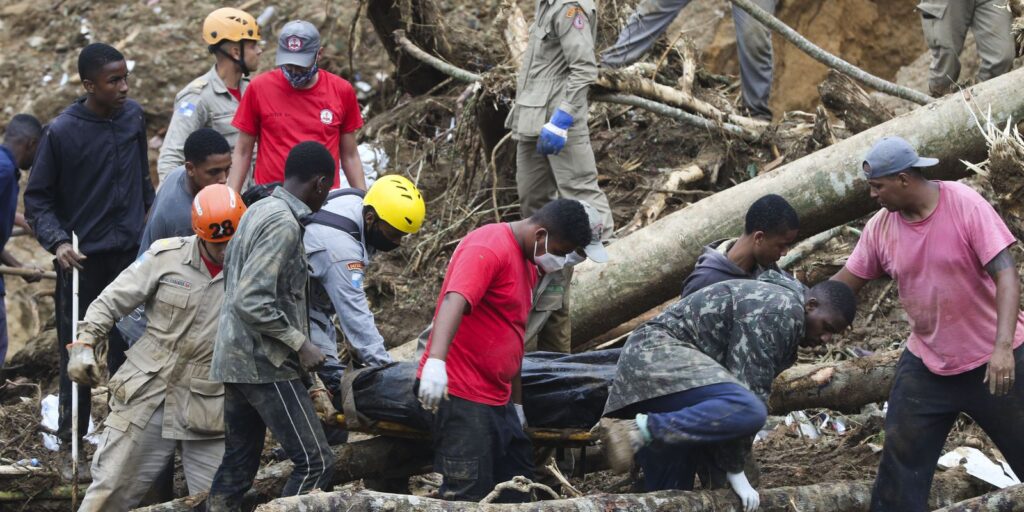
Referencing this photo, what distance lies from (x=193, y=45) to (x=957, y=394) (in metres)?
8.08

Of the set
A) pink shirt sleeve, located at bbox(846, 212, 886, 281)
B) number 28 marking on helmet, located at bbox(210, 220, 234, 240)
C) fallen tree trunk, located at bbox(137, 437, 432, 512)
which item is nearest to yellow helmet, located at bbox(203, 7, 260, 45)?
number 28 marking on helmet, located at bbox(210, 220, 234, 240)

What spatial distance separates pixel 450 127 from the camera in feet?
30.8

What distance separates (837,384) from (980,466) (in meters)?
0.70

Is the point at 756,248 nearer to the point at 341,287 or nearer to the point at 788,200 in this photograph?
the point at 341,287

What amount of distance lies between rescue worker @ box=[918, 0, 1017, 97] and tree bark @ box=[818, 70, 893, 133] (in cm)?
48

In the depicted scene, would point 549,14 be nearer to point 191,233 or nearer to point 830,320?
point 191,233

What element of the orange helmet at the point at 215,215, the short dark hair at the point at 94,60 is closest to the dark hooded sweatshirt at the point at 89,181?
the short dark hair at the point at 94,60

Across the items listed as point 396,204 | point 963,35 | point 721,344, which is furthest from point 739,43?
point 721,344

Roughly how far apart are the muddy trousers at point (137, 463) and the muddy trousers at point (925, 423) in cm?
269

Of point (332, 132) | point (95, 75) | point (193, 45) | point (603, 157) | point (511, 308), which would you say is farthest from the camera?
point (193, 45)

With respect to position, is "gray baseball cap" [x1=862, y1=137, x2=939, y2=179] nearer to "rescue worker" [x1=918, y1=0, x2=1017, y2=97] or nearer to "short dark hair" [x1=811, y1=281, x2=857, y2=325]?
"short dark hair" [x1=811, y1=281, x2=857, y2=325]

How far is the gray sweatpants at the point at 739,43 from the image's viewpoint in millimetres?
8055

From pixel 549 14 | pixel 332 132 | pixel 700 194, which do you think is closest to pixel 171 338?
pixel 332 132

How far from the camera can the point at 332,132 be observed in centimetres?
661
